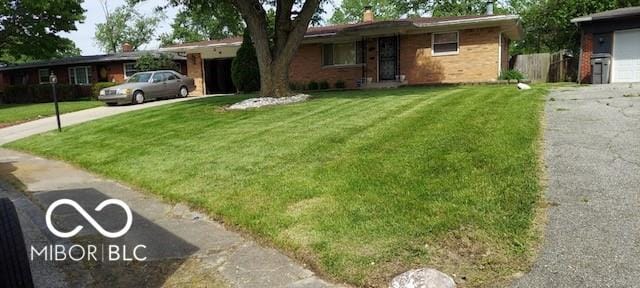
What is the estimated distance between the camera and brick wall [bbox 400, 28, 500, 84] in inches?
795

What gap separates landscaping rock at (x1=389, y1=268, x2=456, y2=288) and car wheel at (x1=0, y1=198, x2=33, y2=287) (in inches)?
88.7

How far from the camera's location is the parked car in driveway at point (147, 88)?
21.7m

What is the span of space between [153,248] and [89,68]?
3151 cm

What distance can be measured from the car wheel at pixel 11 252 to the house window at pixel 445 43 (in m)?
19.8

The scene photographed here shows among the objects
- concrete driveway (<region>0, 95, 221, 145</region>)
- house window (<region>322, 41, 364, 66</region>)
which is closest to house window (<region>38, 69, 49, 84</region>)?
concrete driveway (<region>0, 95, 221, 145</region>)

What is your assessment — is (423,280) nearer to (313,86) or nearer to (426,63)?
(426,63)

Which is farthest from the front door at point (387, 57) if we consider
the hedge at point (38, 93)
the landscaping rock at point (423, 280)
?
the landscaping rock at point (423, 280)

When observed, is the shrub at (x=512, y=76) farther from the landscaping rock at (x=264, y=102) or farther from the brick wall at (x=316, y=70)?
the landscaping rock at (x=264, y=102)

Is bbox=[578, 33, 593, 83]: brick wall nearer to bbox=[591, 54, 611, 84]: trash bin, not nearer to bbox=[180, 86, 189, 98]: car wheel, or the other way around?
bbox=[591, 54, 611, 84]: trash bin

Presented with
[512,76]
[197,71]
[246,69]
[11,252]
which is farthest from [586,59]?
[11,252]

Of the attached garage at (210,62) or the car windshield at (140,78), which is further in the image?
the attached garage at (210,62)

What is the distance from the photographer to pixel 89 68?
32469 mm

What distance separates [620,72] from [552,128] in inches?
529

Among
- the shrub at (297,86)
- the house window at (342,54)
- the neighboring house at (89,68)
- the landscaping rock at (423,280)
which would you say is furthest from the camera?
the neighboring house at (89,68)
